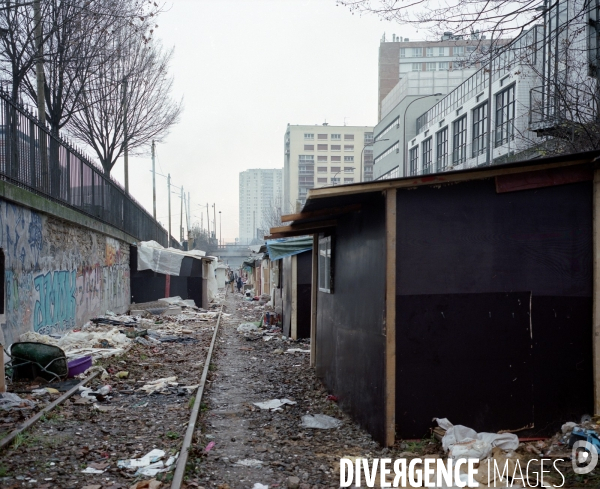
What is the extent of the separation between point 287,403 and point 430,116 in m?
46.0

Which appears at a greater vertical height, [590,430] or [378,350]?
[378,350]

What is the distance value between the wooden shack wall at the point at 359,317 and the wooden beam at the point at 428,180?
0.37m

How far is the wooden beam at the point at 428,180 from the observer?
6.41m

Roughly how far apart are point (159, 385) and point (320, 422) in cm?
357

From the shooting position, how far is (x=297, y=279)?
16.2m

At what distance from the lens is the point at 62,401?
8367 mm

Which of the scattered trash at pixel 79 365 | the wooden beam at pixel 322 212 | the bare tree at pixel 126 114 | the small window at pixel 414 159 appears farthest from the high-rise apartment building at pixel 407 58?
the wooden beam at pixel 322 212

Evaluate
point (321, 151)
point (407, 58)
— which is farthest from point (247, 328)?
point (321, 151)

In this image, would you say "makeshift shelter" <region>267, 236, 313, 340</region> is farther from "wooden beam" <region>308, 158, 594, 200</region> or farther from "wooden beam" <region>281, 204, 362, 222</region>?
"wooden beam" <region>308, 158, 594, 200</region>

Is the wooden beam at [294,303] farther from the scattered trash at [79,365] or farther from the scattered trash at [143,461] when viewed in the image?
the scattered trash at [143,461]

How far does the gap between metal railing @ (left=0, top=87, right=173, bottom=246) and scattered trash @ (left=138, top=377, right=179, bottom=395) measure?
14.3ft

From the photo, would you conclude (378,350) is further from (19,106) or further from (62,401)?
(19,106)

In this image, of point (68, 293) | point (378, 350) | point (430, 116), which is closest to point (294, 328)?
point (68, 293)

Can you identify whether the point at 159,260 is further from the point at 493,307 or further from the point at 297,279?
the point at 493,307
